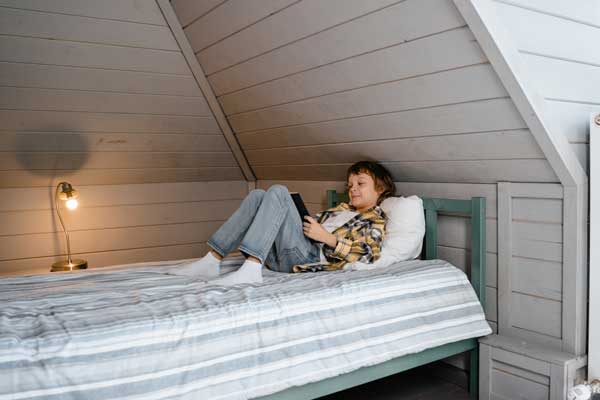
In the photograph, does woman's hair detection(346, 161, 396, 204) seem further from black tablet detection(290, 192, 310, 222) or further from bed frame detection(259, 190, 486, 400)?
black tablet detection(290, 192, 310, 222)

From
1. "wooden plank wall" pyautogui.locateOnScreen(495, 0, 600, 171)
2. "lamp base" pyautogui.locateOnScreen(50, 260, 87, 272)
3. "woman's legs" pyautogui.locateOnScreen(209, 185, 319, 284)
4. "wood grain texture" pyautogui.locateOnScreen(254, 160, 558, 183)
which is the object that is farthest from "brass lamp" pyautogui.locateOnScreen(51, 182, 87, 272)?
"wooden plank wall" pyautogui.locateOnScreen(495, 0, 600, 171)

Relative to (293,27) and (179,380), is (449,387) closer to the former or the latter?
Result: (179,380)

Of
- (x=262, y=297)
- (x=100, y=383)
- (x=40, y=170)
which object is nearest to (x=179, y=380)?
(x=100, y=383)

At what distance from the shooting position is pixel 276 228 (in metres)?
2.17

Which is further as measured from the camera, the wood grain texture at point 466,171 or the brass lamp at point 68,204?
the brass lamp at point 68,204

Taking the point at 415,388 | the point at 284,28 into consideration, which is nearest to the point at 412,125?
the point at 284,28

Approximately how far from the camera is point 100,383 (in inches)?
52.9

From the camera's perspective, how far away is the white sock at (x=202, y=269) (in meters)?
2.18

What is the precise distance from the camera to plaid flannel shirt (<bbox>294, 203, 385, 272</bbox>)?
2.23 meters

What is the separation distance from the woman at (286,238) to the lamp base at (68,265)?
104 centimetres

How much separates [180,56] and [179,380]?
6.06 ft

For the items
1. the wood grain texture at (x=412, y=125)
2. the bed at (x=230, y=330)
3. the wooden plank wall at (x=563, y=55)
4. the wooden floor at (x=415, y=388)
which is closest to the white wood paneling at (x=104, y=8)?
the wood grain texture at (x=412, y=125)

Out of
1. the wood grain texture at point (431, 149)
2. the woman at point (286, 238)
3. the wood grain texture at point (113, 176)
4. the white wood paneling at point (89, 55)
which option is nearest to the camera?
the wood grain texture at point (431, 149)

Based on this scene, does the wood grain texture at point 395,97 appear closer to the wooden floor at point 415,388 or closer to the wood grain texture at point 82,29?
the wood grain texture at point 82,29
